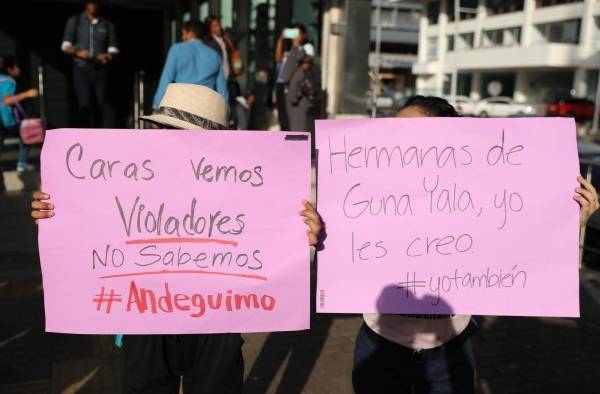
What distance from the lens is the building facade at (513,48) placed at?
152 feet

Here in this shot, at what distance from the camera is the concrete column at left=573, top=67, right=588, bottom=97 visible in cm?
4608

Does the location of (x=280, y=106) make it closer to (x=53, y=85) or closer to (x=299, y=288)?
(x=53, y=85)

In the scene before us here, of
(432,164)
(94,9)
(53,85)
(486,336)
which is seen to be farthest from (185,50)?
(53,85)

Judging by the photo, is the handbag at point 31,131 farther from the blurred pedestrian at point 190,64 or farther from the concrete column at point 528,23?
the concrete column at point 528,23

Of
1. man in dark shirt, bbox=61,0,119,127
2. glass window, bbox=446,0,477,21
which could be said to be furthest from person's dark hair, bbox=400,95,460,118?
glass window, bbox=446,0,477,21

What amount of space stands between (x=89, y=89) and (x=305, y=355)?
5628 millimetres

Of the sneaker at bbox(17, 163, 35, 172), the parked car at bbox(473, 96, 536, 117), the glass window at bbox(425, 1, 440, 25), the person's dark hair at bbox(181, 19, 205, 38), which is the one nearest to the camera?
the person's dark hair at bbox(181, 19, 205, 38)

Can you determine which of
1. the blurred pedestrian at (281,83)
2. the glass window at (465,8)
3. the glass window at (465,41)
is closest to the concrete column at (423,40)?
the glass window at (465,8)

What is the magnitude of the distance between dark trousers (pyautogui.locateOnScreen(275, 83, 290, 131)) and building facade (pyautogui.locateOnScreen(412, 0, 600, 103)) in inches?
1623

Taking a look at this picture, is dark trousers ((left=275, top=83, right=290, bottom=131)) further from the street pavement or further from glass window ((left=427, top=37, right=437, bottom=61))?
glass window ((left=427, top=37, right=437, bottom=61))

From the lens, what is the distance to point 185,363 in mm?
2244

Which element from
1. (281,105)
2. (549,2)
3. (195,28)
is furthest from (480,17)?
(195,28)

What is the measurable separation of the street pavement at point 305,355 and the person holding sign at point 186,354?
132cm

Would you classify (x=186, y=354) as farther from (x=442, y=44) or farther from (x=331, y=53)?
(x=442, y=44)
